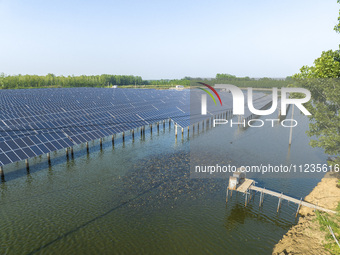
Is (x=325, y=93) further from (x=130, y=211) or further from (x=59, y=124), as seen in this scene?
(x=59, y=124)

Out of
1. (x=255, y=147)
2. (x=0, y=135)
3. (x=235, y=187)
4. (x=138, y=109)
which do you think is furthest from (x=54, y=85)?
(x=235, y=187)

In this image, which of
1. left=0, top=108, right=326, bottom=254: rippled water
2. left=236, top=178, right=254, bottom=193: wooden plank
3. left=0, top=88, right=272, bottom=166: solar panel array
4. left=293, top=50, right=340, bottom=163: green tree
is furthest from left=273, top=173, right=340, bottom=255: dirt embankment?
left=0, top=88, right=272, bottom=166: solar panel array

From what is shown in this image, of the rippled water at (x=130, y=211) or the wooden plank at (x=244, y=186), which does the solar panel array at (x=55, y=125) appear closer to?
the rippled water at (x=130, y=211)

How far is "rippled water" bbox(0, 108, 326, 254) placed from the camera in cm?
1902

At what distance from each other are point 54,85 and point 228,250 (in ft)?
609

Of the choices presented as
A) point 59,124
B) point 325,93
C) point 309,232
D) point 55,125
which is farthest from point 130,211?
point 59,124

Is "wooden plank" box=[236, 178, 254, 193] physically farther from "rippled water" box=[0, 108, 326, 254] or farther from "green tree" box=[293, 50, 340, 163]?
"green tree" box=[293, 50, 340, 163]

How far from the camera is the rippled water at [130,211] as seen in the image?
19016 millimetres

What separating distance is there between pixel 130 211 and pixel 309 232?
17118mm

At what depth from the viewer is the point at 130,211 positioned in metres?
23.6

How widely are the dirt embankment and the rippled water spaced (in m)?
0.91

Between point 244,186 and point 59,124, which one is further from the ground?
point 59,124

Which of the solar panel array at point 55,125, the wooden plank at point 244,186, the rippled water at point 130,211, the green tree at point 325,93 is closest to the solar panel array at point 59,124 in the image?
the solar panel array at point 55,125

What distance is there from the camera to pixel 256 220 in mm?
22703
